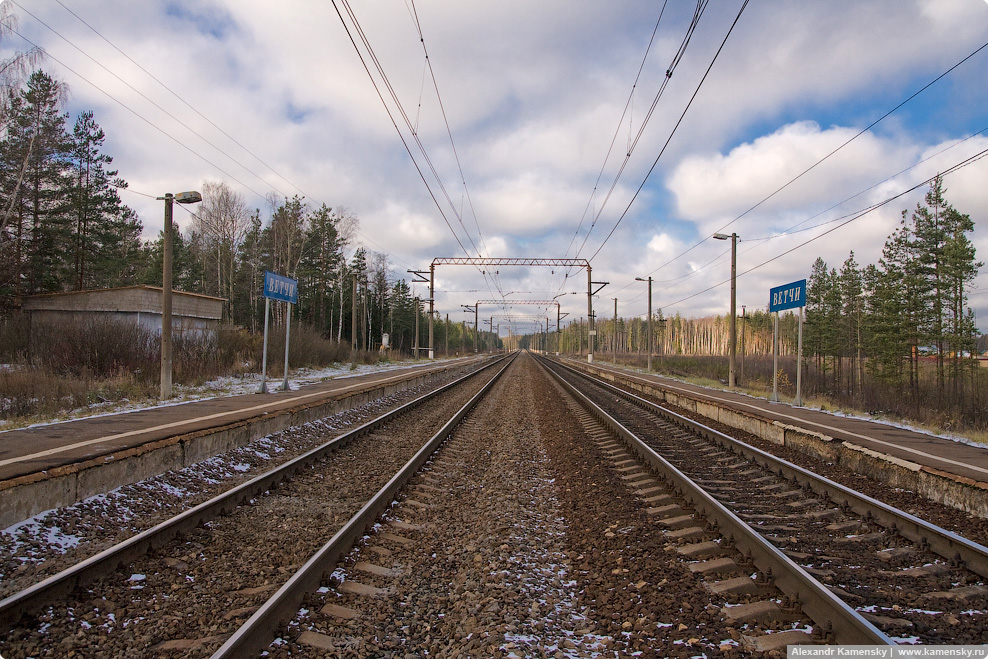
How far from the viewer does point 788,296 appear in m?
15.9

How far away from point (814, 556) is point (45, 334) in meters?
22.6

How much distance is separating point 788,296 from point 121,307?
24882mm

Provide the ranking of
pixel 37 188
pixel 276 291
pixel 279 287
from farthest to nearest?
pixel 37 188, pixel 279 287, pixel 276 291

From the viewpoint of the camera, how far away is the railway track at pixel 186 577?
3.06 meters

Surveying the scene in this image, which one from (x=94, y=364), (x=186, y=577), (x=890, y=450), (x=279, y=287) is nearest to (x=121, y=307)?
(x=94, y=364)

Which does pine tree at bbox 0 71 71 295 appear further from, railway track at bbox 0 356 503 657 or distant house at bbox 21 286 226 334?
railway track at bbox 0 356 503 657

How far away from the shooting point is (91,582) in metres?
3.66

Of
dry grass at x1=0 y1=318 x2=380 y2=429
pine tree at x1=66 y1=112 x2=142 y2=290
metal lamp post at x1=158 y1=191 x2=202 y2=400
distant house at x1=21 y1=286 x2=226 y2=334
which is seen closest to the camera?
dry grass at x1=0 y1=318 x2=380 y2=429

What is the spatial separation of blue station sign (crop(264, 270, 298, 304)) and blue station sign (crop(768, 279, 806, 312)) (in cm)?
1541

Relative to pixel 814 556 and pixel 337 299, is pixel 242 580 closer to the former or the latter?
pixel 814 556

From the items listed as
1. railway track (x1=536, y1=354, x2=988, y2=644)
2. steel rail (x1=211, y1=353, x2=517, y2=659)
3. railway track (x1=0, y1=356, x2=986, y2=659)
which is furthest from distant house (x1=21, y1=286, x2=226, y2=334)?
railway track (x1=536, y1=354, x2=988, y2=644)

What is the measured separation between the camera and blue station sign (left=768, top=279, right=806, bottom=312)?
49.6 feet

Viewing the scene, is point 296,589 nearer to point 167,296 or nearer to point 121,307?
point 167,296

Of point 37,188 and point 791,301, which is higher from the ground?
point 37,188
